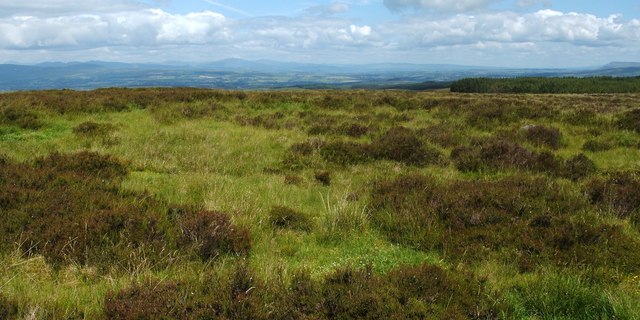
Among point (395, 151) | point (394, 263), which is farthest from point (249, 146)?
point (394, 263)

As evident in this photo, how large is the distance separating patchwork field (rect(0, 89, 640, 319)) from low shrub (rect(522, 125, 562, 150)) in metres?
Result: 0.38

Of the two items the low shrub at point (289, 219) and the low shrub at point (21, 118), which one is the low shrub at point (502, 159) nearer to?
the low shrub at point (289, 219)

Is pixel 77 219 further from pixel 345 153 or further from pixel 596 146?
pixel 596 146

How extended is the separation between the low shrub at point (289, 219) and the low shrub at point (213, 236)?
2.84 ft

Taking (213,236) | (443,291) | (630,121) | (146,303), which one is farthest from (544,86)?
(146,303)

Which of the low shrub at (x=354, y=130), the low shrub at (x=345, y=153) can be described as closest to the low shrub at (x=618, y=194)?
the low shrub at (x=345, y=153)

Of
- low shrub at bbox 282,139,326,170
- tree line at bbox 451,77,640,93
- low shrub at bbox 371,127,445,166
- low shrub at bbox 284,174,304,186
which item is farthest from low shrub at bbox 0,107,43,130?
tree line at bbox 451,77,640,93

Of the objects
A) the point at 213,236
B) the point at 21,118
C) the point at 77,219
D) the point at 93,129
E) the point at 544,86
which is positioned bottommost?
the point at 213,236

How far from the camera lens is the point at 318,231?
20.9ft

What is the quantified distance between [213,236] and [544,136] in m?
12.5

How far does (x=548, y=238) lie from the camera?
232 inches

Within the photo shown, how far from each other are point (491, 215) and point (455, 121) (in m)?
12.3

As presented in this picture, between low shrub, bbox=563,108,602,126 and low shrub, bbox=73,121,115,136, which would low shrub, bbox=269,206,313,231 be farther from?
low shrub, bbox=563,108,602,126

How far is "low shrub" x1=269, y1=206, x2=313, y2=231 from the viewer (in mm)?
6645
